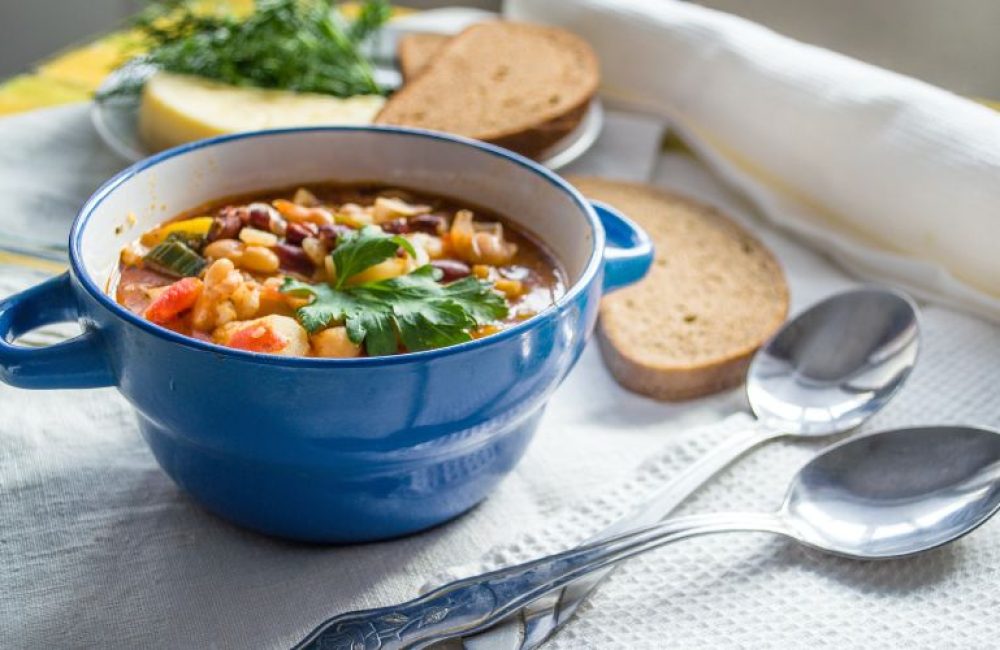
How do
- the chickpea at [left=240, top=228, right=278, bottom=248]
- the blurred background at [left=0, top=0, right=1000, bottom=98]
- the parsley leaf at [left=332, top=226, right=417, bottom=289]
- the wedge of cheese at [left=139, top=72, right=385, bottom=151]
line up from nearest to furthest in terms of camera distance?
the parsley leaf at [left=332, top=226, right=417, bottom=289], the chickpea at [left=240, top=228, right=278, bottom=248], the wedge of cheese at [left=139, top=72, right=385, bottom=151], the blurred background at [left=0, top=0, right=1000, bottom=98]

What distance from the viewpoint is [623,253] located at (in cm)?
156

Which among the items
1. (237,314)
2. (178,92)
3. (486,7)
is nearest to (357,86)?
(178,92)

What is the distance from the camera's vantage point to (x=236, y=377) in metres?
1.17

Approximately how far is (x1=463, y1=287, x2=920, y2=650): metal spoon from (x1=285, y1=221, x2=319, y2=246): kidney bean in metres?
0.62

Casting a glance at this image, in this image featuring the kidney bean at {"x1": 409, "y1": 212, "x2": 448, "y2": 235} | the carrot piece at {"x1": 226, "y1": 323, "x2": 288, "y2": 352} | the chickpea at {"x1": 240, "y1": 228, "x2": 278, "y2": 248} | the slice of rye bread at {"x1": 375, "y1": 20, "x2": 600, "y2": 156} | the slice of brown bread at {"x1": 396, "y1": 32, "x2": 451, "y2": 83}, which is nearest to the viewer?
the carrot piece at {"x1": 226, "y1": 323, "x2": 288, "y2": 352}

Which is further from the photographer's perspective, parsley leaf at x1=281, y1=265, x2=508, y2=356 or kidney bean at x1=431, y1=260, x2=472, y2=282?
kidney bean at x1=431, y1=260, x2=472, y2=282

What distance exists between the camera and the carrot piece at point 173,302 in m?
1.35

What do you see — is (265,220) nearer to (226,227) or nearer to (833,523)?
(226,227)

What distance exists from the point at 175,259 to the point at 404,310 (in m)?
0.39

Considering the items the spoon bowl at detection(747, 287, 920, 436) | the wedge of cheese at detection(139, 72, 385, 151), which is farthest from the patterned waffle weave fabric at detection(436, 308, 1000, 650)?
the wedge of cheese at detection(139, 72, 385, 151)

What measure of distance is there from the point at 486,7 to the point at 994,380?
3361mm

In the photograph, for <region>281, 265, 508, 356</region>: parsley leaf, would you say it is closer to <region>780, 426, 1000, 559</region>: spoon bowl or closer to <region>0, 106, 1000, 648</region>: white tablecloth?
<region>0, 106, 1000, 648</region>: white tablecloth

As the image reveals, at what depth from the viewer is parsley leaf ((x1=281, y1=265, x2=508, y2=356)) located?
1.30m

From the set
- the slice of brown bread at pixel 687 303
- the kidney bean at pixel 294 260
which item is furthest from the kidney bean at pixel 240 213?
the slice of brown bread at pixel 687 303
